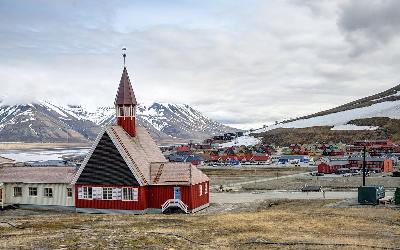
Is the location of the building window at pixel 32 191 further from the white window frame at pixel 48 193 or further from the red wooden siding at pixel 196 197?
the red wooden siding at pixel 196 197

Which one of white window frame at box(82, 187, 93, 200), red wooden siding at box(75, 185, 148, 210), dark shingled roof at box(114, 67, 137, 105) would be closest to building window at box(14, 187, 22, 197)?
red wooden siding at box(75, 185, 148, 210)

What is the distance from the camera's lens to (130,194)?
160 feet

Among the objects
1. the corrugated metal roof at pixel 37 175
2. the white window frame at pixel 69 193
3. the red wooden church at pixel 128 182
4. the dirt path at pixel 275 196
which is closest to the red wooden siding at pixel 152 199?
the red wooden church at pixel 128 182

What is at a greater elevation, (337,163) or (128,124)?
(128,124)

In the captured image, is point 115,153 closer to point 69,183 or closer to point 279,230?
point 69,183

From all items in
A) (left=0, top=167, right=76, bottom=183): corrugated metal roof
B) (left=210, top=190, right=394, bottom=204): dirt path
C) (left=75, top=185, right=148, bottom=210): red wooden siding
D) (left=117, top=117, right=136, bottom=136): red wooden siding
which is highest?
(left=117, top=117, right=136, bottom=136): red wooden siding

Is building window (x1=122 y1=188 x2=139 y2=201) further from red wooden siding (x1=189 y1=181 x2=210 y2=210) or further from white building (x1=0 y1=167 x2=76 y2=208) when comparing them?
white building (x1=0 y1=167 x2=76 y2=208)

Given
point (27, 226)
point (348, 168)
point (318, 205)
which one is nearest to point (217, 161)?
point (348, 168)

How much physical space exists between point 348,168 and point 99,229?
269ft

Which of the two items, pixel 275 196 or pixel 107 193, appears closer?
pixel 107 193

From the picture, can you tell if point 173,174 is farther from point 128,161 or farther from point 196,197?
point 128,161

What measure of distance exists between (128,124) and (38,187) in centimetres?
1116

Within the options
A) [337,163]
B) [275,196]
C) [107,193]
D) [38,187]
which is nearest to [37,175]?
[38,187]

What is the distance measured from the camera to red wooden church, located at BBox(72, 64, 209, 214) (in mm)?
48688
